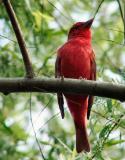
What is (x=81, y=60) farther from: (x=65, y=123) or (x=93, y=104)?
(x=65, y=123)

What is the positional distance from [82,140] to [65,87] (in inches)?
38.9

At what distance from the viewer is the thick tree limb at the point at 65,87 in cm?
279

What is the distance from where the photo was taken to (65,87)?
9.29 feet

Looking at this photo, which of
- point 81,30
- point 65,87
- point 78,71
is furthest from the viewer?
point 81,30

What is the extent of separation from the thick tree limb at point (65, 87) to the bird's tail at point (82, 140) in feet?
2.77

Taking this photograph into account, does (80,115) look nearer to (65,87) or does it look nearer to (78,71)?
(78,71)

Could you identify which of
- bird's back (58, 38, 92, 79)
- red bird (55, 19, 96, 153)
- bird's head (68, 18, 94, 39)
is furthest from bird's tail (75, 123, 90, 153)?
bird's head (68, 18, 94, 39)

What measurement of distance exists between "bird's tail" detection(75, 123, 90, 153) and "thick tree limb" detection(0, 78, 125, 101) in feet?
2.77

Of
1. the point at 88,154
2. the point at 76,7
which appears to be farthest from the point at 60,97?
the point at 76,7

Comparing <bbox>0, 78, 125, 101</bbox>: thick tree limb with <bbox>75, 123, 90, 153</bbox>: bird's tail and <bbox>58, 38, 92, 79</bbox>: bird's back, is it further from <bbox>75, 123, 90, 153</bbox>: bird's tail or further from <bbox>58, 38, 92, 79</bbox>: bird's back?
<bbox>58, 38, 92, 79</bbox>: bird's back

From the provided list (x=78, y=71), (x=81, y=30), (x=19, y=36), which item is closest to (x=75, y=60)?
(x=78, y=71)

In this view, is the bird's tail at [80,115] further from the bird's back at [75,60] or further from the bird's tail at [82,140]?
the bird's back at [75,60]

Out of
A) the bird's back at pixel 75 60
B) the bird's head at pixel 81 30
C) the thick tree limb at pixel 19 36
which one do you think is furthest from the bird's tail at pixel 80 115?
the thick tree limb at pixel 19 36

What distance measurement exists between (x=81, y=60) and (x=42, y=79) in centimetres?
120
